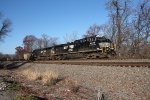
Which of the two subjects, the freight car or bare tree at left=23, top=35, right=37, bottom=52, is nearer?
the freight car

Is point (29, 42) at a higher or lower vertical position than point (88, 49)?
higher

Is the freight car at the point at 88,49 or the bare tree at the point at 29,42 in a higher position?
the bare tree at the point at 29,42

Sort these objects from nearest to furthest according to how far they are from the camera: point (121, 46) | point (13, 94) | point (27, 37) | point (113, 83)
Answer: point (13, 94) → point (113, 83) → point (121, 46) → point (27, 37)

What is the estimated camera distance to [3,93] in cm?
1262

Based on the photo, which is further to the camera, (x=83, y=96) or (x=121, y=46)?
(x=121, y=46)

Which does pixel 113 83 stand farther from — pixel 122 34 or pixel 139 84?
pixel 122 34

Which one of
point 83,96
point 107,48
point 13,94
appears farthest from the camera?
point 107,48

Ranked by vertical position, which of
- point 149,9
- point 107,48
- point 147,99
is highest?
point 149,9

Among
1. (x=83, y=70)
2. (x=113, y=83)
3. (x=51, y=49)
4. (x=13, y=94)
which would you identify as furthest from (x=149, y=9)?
(x=13, y=94)

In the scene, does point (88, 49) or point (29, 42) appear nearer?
point (88, 49)

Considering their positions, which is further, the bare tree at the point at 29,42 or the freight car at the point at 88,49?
the bare tree at the point at 29,42

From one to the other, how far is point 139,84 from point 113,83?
1.92 m

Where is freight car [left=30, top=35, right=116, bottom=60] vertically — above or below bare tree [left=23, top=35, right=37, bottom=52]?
below

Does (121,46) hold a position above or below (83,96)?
above
